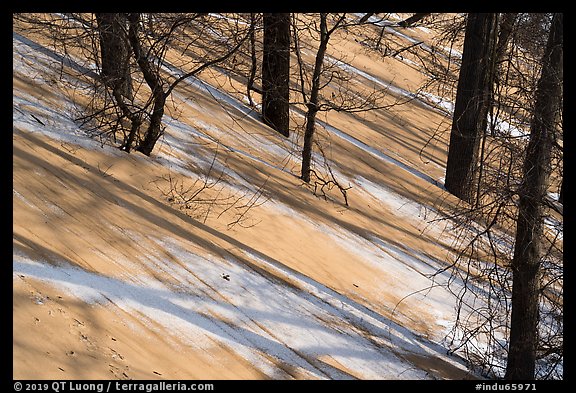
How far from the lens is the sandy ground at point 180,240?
14.6 feet

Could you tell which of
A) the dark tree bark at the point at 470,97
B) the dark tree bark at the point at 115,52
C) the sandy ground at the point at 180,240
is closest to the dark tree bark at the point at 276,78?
the sandy ground at the point at 180,240

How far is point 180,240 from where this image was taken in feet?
20.5

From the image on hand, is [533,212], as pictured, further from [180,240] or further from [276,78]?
[276,78]

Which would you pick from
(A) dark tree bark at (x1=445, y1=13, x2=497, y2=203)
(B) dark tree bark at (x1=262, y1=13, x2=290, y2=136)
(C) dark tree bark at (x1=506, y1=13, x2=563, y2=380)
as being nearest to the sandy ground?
(B) dark tree bark at (x1=262, y1=13, x2=290, y2=136)

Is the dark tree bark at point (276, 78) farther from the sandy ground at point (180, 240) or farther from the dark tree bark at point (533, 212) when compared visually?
A: the dark tree bark at point (533, 212)

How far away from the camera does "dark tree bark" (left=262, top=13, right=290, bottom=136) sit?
402 inches

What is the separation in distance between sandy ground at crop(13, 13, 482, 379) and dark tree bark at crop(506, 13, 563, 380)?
22.4 inches

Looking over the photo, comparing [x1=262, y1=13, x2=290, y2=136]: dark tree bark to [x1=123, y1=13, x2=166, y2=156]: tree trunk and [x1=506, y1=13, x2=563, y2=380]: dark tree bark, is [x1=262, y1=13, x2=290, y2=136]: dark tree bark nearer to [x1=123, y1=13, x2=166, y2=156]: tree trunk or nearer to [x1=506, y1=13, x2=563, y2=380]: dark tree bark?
[x1=123, y1=13, x2=166, y2=156]: tree trunk

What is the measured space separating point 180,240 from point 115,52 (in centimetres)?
316

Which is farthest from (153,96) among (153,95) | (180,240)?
(180,240)

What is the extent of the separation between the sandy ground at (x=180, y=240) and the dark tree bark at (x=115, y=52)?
0.69 metres
